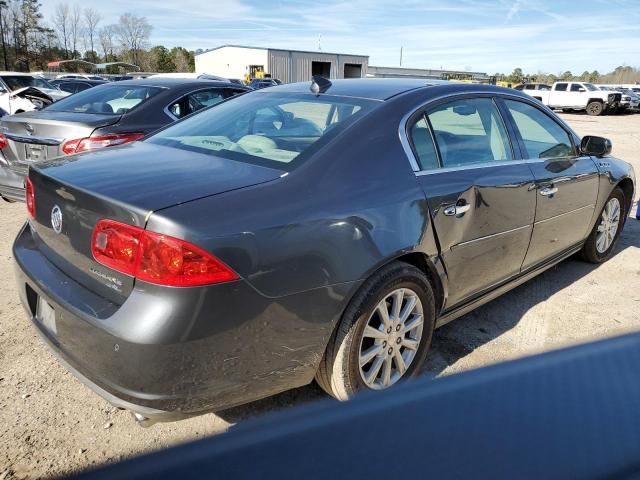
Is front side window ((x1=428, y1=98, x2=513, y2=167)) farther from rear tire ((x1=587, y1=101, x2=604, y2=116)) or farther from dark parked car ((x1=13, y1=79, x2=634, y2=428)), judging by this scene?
rear tire ((x1=587, y1=101, x2=604, y2=116))

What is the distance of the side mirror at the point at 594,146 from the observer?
3.97 meters

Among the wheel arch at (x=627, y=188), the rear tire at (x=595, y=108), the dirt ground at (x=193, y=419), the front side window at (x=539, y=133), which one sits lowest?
the dirt ground at (x=193, y=419)

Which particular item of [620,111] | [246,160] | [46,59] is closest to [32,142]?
[246,160]

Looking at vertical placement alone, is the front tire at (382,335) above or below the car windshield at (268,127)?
below

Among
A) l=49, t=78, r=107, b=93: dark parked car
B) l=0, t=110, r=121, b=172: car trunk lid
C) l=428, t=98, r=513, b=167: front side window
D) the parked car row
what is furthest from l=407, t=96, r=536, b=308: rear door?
the parked car row

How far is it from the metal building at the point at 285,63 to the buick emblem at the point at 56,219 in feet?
166

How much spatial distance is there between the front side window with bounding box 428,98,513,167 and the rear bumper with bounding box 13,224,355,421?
1.16 metres

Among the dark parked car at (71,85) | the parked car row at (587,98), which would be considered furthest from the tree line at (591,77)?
the dark parked car at (71,85)

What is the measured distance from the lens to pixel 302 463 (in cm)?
67

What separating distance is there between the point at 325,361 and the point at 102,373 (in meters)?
0.92

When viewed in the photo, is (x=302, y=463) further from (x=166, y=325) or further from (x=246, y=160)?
(x=246, y=160)

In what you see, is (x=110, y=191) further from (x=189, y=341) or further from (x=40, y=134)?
(x=40, y=134)

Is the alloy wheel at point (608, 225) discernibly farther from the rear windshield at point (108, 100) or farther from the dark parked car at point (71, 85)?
the dark parked car at point (71, 85)

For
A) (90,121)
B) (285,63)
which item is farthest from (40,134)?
(285,63)
